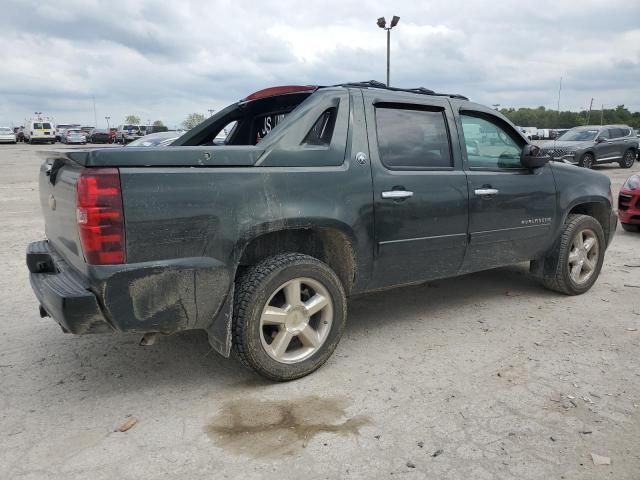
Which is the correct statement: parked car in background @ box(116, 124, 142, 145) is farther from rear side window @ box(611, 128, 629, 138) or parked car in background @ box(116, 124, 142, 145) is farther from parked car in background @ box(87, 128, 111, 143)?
rear side window @ box(611, 128, 629, 138)

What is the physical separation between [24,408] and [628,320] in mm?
4428

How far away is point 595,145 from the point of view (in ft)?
62.5

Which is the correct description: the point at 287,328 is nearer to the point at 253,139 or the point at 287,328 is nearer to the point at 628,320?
the point at 253,139

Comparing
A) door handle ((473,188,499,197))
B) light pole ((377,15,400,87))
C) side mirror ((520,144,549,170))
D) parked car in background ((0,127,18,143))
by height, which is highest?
light pole ((377,15,400,87))

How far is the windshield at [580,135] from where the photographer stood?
19359 mm

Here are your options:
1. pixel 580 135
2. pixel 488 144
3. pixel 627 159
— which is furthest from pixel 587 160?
pixel 488 144

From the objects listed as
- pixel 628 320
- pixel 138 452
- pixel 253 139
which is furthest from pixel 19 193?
pixel 628 320

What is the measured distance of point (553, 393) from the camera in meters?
3.17

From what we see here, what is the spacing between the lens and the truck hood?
2.64 meters

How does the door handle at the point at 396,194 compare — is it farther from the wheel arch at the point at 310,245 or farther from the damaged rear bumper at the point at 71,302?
the damaged rear bumper at the point at 71,302

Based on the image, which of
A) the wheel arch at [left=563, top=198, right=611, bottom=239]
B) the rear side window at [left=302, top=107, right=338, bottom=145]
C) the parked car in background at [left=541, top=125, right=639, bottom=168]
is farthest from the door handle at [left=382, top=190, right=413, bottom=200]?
the parked car in background at [left=541, top=125, right=639, bottom=168]

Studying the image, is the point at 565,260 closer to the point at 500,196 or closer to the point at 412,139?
the point at 500,196

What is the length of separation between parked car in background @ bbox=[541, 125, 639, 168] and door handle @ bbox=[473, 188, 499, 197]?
15.6 m

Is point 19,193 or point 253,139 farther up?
point 253,139
